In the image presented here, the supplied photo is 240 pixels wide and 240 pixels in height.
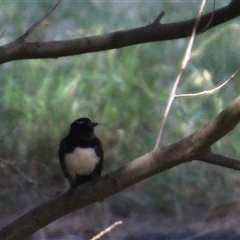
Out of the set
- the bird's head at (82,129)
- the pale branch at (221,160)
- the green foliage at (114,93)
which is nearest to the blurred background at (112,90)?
the green foliage at (114,93)

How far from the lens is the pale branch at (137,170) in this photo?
108 cm

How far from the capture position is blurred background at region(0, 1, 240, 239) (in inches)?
84.3

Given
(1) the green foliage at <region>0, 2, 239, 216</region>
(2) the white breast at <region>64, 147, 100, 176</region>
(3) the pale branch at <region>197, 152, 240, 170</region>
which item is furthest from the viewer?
(1) the green foliage at <region>0, 2, 239, 216</region>

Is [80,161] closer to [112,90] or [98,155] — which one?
[98,155]

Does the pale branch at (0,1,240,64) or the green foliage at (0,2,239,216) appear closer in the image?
the pale branch at (0,1,240,64)

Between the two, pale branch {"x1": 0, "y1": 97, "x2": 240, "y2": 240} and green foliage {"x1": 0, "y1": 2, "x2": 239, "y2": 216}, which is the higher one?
green foliage {"x1": 0, "y1": 2, "x2": 239, "y2": 216}

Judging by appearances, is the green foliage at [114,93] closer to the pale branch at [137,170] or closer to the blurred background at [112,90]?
the blurred background at [112,90]

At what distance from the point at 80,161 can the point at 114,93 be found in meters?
0.41

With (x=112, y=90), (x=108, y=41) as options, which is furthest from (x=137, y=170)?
(x=112, y=90)

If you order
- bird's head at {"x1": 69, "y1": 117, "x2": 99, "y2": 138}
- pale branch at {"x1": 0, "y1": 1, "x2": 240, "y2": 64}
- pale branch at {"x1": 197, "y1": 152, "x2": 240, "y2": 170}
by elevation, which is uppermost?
bird's head at {"x1": 69, "y1": 117, "x2": 99, "y2": 138}

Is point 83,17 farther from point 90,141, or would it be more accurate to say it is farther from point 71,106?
point 90,141

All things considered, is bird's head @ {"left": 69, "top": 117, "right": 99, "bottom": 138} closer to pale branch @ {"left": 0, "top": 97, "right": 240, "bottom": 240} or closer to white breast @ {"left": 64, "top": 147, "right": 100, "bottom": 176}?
white breast @ {"left": 64, "top": 147, "right": 100, "bottom": 176}

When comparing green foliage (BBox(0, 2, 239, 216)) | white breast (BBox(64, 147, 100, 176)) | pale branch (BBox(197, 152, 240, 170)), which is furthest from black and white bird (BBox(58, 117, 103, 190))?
pale branch (BBox(197, 152, 240, 170))

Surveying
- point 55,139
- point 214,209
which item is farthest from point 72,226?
point 214,209
